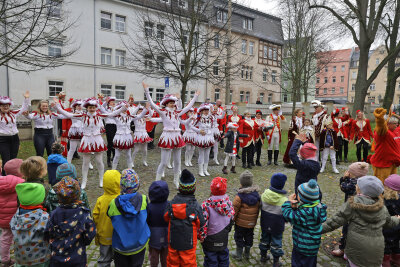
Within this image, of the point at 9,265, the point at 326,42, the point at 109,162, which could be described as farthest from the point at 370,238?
the point at 326,42

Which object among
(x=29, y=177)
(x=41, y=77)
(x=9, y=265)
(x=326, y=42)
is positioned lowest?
(x=9, y=265)

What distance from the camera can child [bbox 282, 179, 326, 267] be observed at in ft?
9.75

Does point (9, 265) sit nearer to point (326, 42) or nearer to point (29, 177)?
point (29, 177)

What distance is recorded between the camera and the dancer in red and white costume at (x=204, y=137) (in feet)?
27.0

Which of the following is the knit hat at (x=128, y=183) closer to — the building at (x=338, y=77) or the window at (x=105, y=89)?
the window at (x=105, y=89)

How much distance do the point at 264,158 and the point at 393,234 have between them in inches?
323

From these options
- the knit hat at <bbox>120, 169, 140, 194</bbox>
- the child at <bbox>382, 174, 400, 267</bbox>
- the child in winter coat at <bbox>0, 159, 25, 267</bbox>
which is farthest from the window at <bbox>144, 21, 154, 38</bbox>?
the child at <bbox>382, 174, 400, 267</bbox>

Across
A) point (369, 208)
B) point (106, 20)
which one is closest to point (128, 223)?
point (369, 208)

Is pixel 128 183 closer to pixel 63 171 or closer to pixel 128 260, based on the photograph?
pixel 128 260

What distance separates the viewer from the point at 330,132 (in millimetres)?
8961

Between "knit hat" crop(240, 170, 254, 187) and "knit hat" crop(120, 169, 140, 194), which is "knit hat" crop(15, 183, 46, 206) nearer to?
"knit hat" crop(120, 169, 140, 194)

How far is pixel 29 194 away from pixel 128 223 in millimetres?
1068

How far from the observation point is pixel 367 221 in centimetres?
297

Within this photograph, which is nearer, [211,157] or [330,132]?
[330,132]
